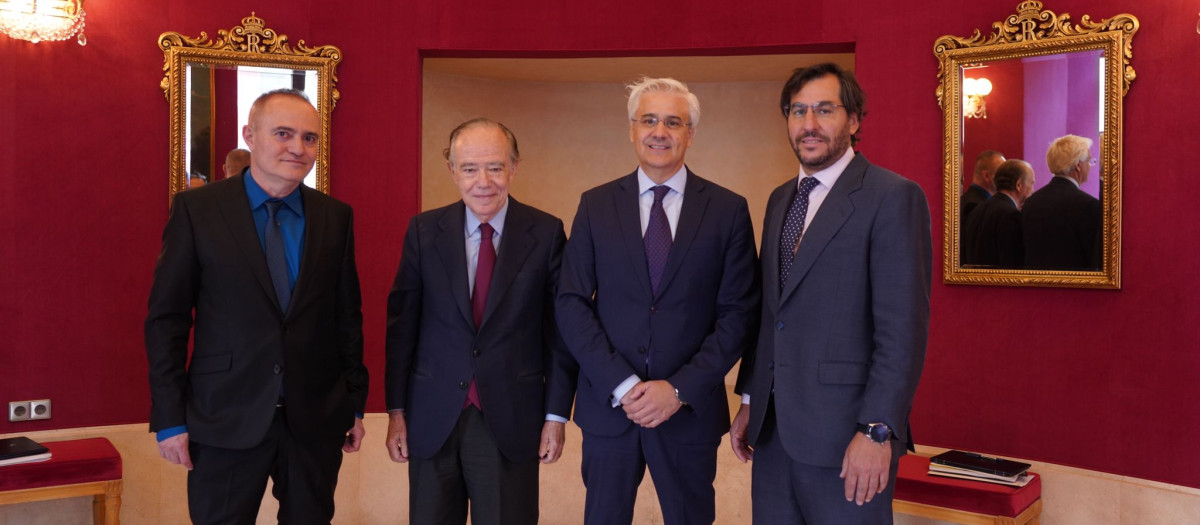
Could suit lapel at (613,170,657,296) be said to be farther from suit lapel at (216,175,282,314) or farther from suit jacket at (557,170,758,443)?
suit lapel at (216,175,282,314)

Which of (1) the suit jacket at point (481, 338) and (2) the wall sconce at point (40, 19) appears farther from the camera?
(2) the wall sconce at point (40, 19)

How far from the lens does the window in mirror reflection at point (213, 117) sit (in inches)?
159

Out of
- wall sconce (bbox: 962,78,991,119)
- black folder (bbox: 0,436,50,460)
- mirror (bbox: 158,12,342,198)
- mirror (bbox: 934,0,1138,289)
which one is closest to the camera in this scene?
black folder (bbox: 0,436,50,460)

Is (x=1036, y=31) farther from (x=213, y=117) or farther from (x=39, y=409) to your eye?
(x=39, y=409)

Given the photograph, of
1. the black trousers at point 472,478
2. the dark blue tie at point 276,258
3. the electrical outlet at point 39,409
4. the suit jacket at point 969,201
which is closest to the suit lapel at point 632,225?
the black trousers at point 472,478

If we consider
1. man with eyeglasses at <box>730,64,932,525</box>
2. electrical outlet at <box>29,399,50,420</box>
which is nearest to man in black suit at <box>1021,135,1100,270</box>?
man with eyeglasses at <box>730,64,932,525</box>

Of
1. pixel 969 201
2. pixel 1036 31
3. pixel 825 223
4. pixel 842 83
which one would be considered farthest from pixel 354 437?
pixel 1036 31

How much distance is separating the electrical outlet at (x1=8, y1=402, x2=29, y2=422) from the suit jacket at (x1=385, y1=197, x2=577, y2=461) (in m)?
2.22

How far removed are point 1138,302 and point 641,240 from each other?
2.30m

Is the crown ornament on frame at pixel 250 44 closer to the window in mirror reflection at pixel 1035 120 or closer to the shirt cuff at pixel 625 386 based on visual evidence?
the shirt cuff at pixel 625 386

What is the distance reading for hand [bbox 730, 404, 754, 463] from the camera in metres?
2.59

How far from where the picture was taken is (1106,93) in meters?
3.56

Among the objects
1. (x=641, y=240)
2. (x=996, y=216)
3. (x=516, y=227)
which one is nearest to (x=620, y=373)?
(x=641, y=240)

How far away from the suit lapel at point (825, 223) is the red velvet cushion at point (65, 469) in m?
2.89
